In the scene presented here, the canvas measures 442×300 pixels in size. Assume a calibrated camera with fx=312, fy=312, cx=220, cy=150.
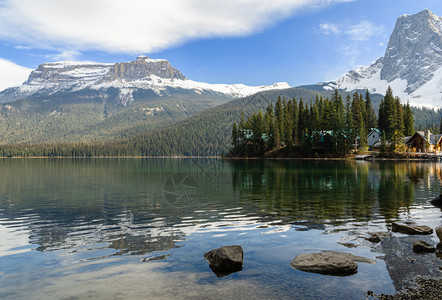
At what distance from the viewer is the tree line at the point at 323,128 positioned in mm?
131250

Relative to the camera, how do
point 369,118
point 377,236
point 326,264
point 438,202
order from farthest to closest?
point 369,118 < point 438,202 < point 377,236 < point 326,264

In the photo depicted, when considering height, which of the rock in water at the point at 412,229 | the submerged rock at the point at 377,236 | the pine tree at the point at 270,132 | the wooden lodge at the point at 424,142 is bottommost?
the submerged rock at the point at 377,236

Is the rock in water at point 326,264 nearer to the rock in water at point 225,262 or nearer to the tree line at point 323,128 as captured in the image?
the rock in water at point 225,262

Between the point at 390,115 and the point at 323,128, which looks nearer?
the point at 390,115

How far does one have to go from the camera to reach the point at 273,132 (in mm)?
151625

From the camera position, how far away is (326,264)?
13258mm

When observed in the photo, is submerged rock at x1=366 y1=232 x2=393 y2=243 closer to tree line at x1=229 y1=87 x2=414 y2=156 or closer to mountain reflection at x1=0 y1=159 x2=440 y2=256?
mountain reflection at x1=0 y1=159 x2=440 y2=256

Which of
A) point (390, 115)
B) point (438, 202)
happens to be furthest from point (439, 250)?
point (390, 115)

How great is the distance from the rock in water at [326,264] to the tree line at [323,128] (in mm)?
124386

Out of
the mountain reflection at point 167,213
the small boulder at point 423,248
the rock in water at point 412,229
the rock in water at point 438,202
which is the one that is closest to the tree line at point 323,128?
the mountain reflection at point 167,213

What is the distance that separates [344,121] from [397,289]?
132 m

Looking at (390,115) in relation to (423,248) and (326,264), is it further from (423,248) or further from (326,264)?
(326,264)

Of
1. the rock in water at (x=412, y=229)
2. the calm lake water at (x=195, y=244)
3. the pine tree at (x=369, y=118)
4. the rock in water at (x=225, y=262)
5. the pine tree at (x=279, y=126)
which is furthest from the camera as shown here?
the pine tree at (x=369, y=118)

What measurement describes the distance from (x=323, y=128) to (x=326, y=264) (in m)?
135
